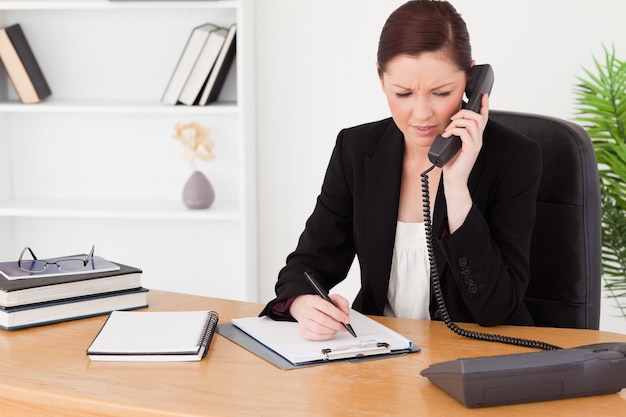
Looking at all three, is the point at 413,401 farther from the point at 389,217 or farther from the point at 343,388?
the point at 389,217

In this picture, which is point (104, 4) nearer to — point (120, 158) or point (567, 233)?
point (120, 158)

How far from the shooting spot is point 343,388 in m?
1.26

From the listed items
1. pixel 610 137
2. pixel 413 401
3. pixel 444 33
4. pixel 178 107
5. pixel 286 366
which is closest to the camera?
pixel 413 401

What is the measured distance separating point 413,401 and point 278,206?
2.24m

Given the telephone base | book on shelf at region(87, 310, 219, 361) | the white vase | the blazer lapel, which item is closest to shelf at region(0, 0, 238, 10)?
the white vase

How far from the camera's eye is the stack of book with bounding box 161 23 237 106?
10.4ft

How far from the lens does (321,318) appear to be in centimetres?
147

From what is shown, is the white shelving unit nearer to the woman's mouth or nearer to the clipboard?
the woman's mouth

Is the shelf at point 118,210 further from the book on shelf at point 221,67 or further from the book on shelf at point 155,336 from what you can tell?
the book on shelf at point 155,336

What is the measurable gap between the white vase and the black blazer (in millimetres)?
1350

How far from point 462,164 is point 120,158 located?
217 centimetres

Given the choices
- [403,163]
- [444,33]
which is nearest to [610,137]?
[403,163]

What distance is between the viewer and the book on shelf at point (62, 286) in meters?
1.57

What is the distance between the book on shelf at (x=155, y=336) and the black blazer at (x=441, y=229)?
0.15 m
